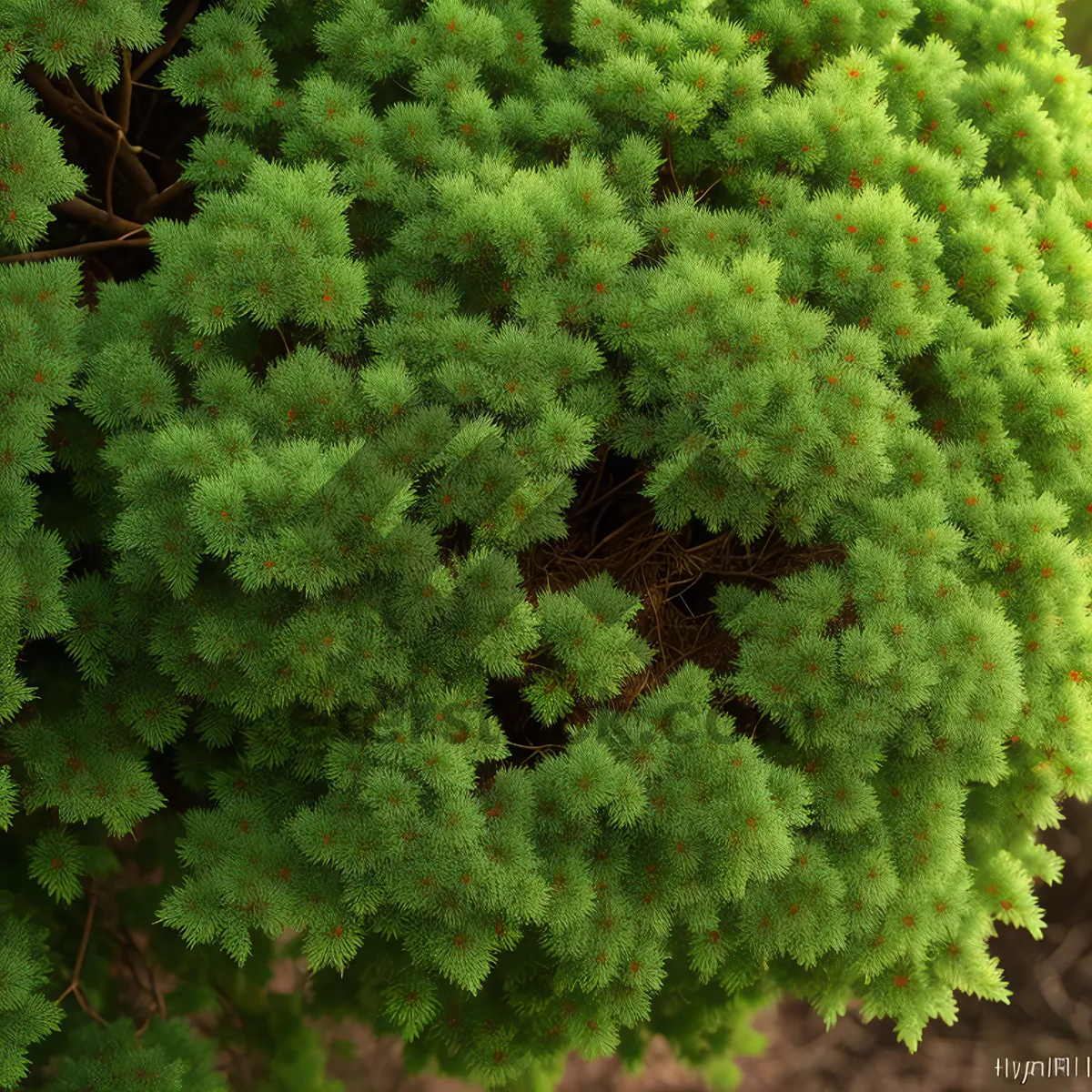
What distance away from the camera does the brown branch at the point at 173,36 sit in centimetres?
234

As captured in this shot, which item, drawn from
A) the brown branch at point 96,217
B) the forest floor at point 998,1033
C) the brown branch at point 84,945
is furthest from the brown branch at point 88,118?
the forest floor at point 998,1033

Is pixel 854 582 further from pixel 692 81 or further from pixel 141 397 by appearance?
pixel 141 397

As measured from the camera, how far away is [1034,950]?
15.3 ft

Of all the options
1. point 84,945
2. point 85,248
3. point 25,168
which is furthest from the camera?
point 84,945

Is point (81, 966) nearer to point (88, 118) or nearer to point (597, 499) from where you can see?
point (597, 499)

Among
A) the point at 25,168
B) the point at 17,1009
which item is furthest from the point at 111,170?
the point at 17,1009

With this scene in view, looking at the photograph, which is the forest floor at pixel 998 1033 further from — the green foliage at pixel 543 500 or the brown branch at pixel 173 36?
the brown branch at pixel 173 36

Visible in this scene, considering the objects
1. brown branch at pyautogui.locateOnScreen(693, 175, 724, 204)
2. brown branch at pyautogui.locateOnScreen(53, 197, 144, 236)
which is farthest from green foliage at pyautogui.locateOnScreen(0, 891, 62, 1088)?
brown branch at pyautogui.locateOnScreen(693, 175, 724, 204)

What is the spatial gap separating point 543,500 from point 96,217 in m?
1.40

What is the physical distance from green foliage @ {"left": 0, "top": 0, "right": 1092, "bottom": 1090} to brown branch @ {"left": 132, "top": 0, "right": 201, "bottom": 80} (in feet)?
0.24

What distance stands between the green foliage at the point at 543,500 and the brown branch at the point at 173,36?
7 cm

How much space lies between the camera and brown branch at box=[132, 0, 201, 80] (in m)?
2.34

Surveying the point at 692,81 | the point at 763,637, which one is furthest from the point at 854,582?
the point at 692,81

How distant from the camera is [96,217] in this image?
2416 mm
